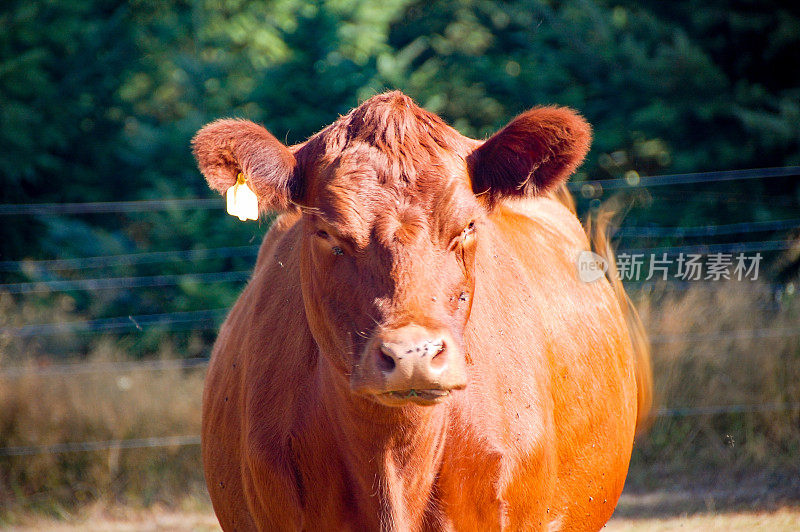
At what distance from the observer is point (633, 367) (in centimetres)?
410

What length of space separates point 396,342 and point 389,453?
0.57 meters

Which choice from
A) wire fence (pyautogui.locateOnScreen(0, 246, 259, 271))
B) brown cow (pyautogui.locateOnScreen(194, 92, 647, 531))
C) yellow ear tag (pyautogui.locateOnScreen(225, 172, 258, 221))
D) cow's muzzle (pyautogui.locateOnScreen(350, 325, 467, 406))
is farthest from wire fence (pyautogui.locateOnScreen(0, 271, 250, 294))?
cow's muzzle (pyautogui.locateOnScreen(350, 325, 467, 406))

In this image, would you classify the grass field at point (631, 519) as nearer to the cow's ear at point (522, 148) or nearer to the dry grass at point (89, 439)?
the dry grass at point (89, 439)

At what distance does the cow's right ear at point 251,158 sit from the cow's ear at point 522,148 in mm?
563

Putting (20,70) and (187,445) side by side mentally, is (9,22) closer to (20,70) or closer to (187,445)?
(20,70)

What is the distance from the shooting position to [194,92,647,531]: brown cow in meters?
2.07

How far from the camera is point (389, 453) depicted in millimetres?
2316

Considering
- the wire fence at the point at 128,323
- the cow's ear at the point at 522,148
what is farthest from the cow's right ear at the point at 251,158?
the wire fence at the point at 128,323

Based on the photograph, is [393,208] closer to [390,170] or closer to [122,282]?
[390,170]

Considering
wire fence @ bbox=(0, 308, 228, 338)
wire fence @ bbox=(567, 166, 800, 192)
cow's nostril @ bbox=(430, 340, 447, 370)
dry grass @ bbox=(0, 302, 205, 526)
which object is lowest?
dry grass @ bbox=(0, 302, 205, 526)

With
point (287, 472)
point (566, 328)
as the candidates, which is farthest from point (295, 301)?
point (566, 328)

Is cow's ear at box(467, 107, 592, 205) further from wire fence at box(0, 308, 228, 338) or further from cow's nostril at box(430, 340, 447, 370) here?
wire fence at box(0, 308, 228, 338)

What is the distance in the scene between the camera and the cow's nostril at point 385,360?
6.16 feet
